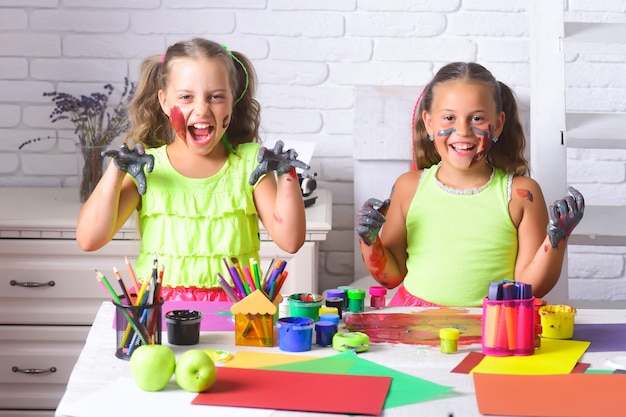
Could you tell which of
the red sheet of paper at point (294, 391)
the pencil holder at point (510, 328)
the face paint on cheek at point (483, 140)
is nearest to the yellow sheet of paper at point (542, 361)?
the pencil holder at point (510, 328)

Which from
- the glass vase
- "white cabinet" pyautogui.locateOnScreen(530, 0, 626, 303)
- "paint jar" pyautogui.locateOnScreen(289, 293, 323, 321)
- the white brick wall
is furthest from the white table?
the white brick wall

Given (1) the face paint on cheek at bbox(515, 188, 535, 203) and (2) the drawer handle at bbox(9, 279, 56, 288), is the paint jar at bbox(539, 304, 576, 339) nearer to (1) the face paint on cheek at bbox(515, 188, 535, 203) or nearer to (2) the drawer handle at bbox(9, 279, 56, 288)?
(1) the face paint on cheek at bbox(515, 188, 535, 203)

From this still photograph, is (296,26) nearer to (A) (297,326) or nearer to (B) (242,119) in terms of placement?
(B) (242,119)

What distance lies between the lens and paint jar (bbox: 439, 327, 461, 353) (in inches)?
59.6

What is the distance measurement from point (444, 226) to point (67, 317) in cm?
115

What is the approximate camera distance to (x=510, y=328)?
150 cm

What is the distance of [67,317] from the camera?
104 inches

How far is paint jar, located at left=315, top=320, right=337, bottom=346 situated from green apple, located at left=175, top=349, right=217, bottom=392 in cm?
26

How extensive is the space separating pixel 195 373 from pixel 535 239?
903 millimetres

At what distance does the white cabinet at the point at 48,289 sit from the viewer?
260 cm

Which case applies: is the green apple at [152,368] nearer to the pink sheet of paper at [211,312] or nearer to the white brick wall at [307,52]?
the pink sheet of paper at [211,312]

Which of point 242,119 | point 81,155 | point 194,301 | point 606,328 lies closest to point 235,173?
point 242,119

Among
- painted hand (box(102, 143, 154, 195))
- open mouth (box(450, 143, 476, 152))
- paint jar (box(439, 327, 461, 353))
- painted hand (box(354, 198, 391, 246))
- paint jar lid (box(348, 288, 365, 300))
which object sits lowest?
paint jar (box(439, 327, 461, 353))

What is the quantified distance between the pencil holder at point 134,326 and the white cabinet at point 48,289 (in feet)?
3.55
